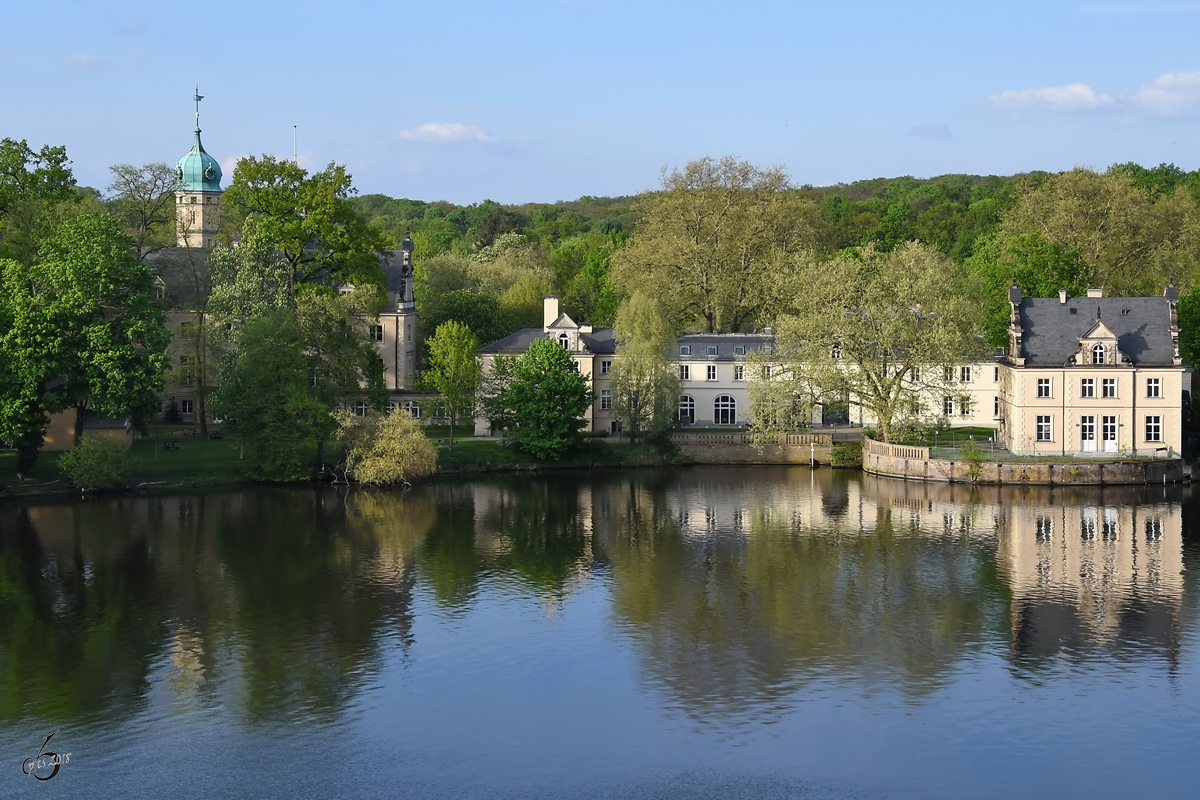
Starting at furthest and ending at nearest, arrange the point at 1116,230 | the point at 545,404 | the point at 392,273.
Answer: the point at 1116,230
the point at 392,273
the point at 545,404

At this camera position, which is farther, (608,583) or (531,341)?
(531,341)

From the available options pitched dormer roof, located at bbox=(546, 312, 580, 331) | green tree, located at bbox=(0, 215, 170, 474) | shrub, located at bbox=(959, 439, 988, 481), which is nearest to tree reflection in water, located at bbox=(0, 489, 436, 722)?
green tree, located at bbox=(0, 215, 170, 474)

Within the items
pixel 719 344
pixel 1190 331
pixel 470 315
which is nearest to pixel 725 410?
pixel 719 344

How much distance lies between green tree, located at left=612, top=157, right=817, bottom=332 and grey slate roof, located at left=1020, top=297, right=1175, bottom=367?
19241 millimetres

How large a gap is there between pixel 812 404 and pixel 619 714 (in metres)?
36.8

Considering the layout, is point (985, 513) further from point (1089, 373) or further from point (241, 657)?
point (241, 657)

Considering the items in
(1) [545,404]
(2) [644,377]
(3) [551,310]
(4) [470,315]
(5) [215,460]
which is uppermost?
(4) [470,315]

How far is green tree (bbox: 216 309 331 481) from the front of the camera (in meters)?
59.0

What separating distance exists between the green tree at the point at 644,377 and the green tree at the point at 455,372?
6.82 m

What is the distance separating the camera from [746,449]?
219ft

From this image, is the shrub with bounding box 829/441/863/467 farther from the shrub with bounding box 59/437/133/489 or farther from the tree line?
the shrub with bounding box 59/437/133/489

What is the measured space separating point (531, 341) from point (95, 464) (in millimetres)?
23018

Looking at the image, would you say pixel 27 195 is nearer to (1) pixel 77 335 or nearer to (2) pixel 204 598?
(1) pixel 77 335

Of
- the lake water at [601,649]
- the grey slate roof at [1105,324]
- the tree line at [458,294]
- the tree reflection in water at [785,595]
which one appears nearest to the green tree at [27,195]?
the tree line at [458,294]
